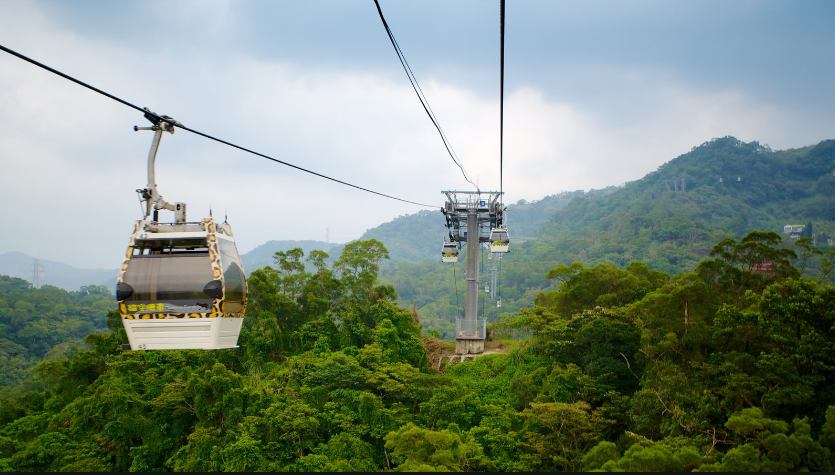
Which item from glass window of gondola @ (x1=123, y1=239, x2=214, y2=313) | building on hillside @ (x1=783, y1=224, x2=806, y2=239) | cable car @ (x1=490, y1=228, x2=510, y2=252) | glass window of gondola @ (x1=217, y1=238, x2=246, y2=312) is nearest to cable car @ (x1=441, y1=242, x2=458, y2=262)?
cable car @ (x1=490, y1=228, x2=510, y2=252)

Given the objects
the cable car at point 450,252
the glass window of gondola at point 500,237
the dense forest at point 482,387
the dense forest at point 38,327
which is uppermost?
the glass window of gondola at point 500,237

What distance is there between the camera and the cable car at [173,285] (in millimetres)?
6262

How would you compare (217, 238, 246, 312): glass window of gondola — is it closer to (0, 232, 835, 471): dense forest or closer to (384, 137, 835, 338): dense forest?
(0, 232, 835, 471): dense forest

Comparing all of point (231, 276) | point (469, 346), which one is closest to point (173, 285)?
point (231, 276)

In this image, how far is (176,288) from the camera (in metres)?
6.26

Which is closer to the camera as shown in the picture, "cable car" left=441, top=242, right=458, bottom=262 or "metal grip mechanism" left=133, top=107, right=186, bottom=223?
"metal grip mechanism" left=133, top=107, right=186, bottom=223

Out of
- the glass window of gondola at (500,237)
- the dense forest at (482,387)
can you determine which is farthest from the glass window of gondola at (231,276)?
the glass window of gondola at (500,237)

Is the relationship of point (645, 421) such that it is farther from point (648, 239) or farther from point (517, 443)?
point (648, 239)

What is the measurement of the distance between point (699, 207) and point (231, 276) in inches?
3085

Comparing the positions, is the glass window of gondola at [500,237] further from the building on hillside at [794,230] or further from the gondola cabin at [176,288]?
the building on hillside at [794,230]

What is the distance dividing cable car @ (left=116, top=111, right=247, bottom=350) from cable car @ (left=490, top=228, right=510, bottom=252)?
11.5m

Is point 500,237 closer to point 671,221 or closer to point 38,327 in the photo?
point 38,327

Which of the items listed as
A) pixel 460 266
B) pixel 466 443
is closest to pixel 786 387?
pixel 466 443

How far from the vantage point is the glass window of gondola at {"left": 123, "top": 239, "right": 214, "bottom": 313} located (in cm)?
626
